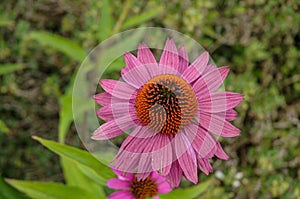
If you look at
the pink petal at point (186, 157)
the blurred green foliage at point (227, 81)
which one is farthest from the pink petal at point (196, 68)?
the blurred green foliage at point (227, 81)

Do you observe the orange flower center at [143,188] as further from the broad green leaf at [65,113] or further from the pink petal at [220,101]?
the broad green leaf at [65,113]

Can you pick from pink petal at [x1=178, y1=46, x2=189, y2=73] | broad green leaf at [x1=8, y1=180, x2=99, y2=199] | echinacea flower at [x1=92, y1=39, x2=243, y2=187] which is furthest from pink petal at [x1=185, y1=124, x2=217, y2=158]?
broad green leaf at [x1=8, y1=180, x2=99, y2=199]

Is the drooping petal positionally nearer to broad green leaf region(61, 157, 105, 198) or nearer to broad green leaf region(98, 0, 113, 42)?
broad green leaf region(61, 157, 105, 198)

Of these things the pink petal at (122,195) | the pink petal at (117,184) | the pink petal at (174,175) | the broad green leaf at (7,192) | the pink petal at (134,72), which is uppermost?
the pink petal at (134,72)

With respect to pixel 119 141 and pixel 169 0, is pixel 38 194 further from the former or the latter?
pixel 169 0

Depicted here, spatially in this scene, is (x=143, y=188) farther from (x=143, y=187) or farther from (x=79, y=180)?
(x=79, y=180)

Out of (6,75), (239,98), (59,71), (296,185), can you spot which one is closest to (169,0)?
(59,71)
